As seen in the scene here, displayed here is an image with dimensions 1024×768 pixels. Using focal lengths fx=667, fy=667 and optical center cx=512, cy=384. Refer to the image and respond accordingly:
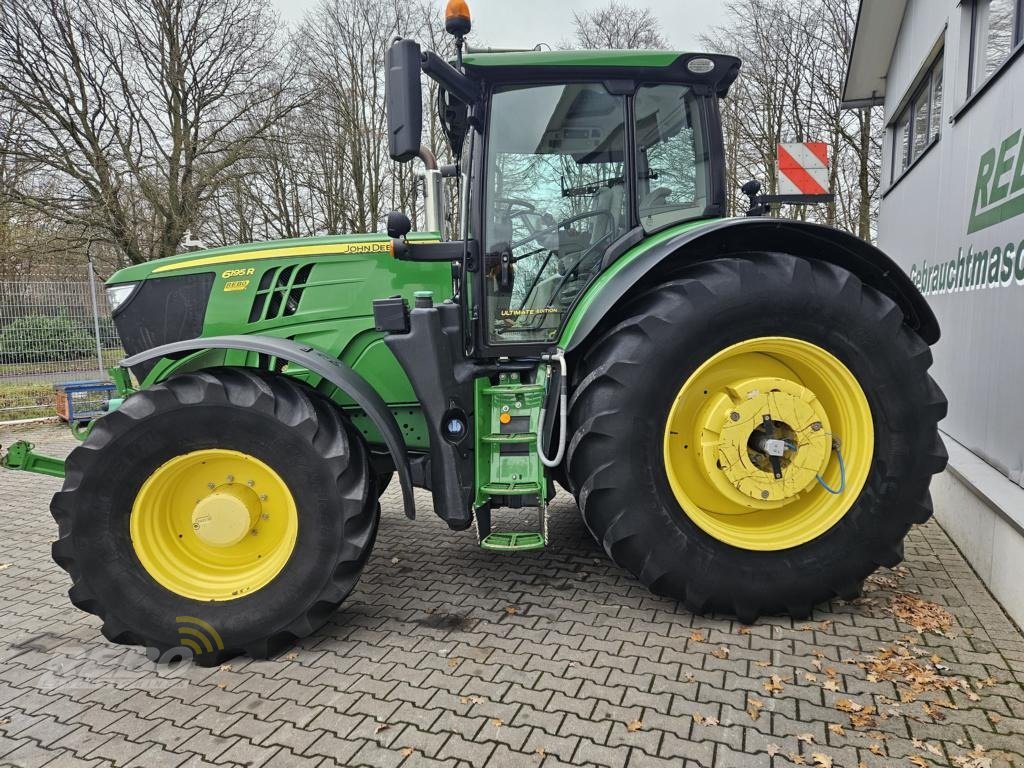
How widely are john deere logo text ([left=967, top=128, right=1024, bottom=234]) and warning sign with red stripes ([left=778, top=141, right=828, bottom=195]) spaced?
1249mm

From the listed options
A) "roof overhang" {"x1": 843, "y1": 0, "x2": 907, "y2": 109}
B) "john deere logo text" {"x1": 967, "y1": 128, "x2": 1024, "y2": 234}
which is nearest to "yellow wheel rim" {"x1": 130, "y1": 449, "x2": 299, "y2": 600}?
"john deere logo text" {"x1": 967, "y1": 128, "x2": 1024, "y2": 234}

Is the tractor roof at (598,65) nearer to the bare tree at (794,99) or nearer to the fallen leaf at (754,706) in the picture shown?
the fallen leaf at (754,706)

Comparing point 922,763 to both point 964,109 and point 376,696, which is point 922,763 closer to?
point 376,696

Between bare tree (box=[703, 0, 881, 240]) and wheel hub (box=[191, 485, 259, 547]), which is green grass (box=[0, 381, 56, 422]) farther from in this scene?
bare tree (box=[703, 0, 881, 240])

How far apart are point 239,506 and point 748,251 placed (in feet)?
8.01

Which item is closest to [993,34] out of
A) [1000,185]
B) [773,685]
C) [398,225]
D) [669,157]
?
[1000,185]

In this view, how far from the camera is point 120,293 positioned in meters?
3.47

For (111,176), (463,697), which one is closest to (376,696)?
(463,697)

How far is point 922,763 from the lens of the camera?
196cm

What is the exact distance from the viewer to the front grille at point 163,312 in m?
3.41

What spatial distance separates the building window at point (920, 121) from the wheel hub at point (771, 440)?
410 centimetres

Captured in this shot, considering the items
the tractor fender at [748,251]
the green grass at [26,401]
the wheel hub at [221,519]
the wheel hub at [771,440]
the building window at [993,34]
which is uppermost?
the building window at [993,34]

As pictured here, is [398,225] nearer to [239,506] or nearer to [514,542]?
[239,506]

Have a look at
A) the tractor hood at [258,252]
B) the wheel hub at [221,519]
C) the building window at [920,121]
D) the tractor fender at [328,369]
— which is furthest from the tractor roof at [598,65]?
the building window at [920,121]
